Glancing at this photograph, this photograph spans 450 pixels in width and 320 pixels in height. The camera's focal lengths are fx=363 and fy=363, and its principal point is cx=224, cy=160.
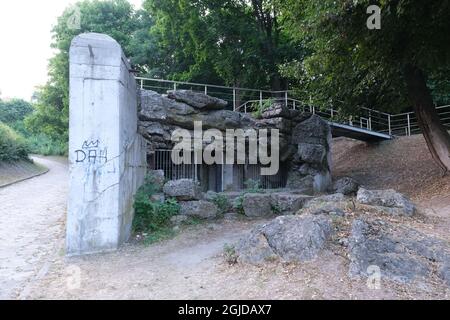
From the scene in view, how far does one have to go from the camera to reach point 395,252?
4.97m

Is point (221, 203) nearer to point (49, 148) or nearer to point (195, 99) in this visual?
point (195, 99)

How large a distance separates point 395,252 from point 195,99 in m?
9.64

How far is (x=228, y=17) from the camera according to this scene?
2003 centimetres

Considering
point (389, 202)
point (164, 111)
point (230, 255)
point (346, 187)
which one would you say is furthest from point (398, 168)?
point (230, 255)

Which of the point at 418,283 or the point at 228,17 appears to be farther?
the point at 228,17

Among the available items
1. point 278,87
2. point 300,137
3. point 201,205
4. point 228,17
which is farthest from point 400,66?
point 228,17

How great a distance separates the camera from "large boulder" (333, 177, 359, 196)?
14.3 m

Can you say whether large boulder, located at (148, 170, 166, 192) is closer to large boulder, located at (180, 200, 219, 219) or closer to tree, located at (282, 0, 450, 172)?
large boulder, located at (180, 200, 219, 219)

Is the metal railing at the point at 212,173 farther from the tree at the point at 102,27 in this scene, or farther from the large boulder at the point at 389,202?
the tree at the point at 102,27

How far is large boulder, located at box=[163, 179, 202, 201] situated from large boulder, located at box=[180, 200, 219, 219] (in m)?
0.17

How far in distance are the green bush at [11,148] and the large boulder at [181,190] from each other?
46.6ft

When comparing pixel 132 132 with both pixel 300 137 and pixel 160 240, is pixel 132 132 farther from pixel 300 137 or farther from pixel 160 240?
pixel 300 137

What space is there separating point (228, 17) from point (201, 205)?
13.9 meters

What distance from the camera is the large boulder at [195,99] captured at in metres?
13.1
